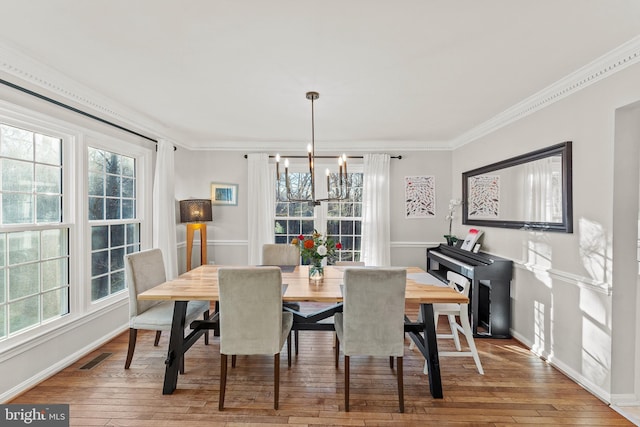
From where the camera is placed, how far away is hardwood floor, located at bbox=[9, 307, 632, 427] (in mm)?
2066

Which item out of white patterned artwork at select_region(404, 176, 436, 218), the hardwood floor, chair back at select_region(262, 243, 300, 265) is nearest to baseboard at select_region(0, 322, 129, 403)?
the hardwood floor

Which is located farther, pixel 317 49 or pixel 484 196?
pixel 484 196

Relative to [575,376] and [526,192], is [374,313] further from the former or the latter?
[526,192]

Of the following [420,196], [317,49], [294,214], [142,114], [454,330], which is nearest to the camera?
[317,49]

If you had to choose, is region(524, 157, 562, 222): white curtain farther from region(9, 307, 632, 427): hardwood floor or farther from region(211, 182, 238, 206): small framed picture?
region(211, 182, 238, 206): small framed picture

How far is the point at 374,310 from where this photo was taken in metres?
2.15

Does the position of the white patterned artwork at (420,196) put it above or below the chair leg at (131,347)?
above

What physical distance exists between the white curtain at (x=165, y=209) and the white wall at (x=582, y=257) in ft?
13.3

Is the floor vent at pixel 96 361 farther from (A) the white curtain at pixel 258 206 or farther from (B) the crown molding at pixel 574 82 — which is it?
(B) the crown molding at pixel 574 82

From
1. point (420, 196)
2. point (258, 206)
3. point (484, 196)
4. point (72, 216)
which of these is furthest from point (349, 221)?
point (72, 216)

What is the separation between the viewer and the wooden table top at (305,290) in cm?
229

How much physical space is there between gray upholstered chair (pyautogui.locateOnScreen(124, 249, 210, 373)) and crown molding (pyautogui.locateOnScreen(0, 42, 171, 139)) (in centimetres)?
144

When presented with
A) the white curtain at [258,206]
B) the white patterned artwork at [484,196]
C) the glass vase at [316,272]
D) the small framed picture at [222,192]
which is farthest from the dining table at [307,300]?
the small framed picture at [222,192]

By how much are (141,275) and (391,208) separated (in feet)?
11.5
